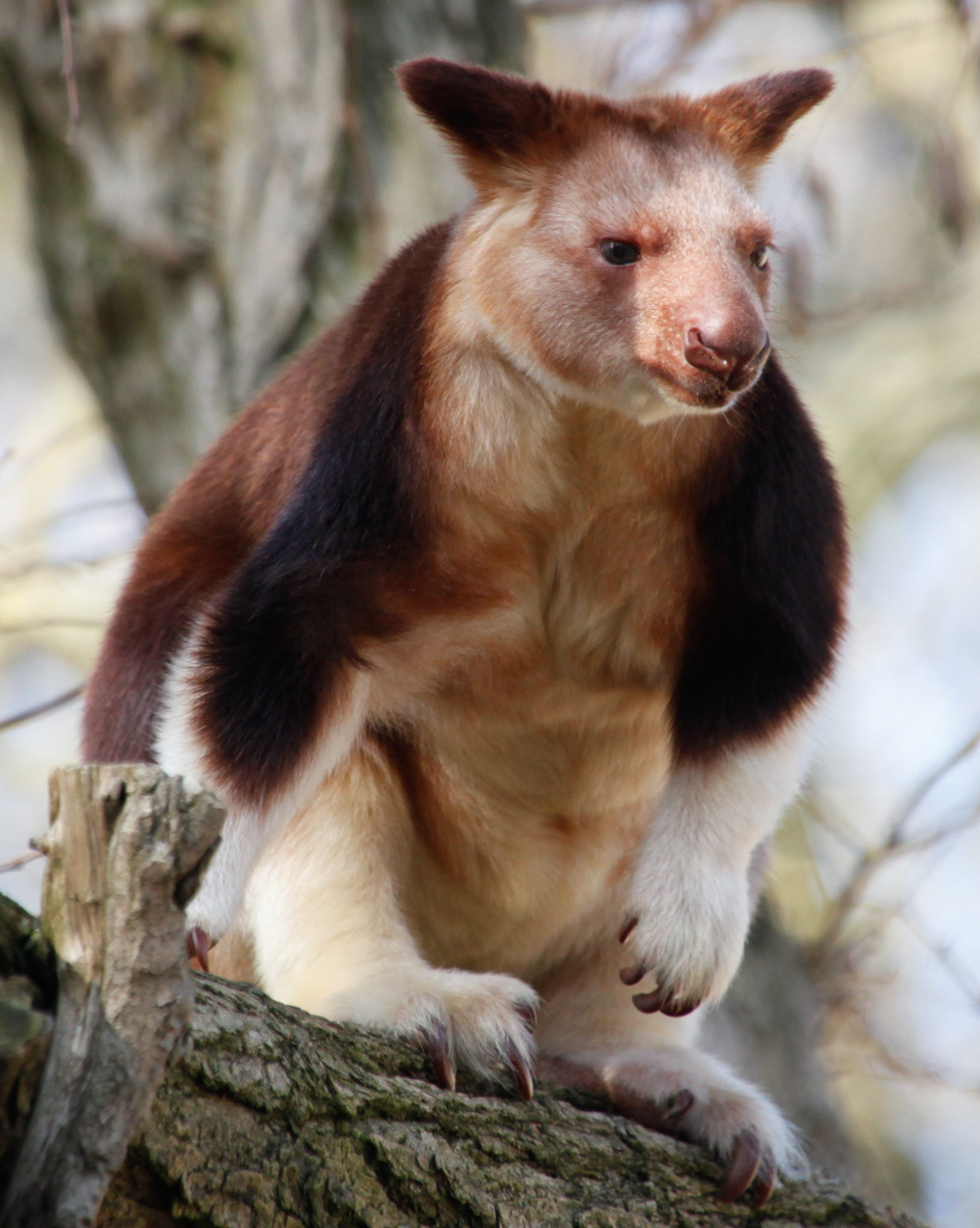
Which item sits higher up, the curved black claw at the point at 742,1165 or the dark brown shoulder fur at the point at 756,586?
the dark brown shoulder fur at the point at 756,586

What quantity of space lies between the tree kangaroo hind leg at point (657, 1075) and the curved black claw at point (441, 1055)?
1.59ft

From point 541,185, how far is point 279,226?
2098mm

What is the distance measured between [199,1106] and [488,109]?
2244 millimetres

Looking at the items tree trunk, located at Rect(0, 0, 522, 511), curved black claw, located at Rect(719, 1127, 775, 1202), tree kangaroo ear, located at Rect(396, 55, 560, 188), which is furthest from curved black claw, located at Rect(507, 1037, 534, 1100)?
tree trunk, located at Rect(0, 0, 522, 511)

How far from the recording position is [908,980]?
6734mm

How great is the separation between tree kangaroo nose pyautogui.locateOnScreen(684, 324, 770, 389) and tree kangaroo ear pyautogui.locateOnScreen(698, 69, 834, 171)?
773mm

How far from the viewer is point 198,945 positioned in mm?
2988

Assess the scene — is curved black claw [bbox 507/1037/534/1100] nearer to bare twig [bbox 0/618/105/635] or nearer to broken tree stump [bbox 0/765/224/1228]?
broken tree stump [bbox 0/765/224/1228]

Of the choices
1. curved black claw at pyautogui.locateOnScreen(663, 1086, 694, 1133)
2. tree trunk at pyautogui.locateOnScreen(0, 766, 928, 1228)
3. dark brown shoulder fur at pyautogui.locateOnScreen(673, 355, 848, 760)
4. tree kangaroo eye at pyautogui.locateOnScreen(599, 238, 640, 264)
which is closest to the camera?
tree trunk at pyautogui.locateOnScreen(0, 766, 928, 1228)

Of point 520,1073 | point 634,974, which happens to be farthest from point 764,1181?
point 520,1073

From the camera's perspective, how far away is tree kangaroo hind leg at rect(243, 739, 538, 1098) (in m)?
3.16

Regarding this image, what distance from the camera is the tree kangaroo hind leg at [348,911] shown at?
10.4ft

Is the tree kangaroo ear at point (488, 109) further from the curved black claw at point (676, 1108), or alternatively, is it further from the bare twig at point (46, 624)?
the bare twig at point (46, 624)

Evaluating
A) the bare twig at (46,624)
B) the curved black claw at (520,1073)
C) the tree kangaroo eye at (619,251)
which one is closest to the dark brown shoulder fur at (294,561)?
the tree kangaroo eye at (619,251)
